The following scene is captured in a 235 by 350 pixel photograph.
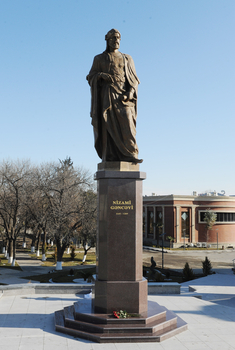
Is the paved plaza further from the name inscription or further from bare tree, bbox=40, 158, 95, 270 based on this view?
bare tree, bbox=40, 158, 95, 270

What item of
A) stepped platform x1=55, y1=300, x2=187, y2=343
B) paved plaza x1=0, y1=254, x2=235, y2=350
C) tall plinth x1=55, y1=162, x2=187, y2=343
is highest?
tall plinth x1=55, y1=162, x2=187, y2=343

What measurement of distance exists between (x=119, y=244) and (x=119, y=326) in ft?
5.92

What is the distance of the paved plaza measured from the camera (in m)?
6.95

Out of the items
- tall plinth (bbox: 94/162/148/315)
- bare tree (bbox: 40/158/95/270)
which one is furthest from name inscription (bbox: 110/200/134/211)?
bare tree (bbox: 40/158/95/270)

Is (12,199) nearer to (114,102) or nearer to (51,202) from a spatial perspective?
(51,202)

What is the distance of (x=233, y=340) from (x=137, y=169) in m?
4.45

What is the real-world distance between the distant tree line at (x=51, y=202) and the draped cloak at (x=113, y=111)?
21.1 meters

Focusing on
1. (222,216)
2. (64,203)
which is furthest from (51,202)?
(222,216)

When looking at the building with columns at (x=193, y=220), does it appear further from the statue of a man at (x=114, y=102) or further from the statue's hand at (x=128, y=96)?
the statue's hand at (x=128, y=96)

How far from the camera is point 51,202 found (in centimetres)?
3103

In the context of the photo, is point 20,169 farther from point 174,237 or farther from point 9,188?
point 174,237

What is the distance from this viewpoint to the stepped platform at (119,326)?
283 inches

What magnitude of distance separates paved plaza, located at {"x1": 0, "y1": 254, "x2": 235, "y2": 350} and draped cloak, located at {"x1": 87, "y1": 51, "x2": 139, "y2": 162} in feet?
14.1

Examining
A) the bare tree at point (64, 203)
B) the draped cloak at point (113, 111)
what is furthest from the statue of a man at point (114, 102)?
the bare tree at point (64, 203)
